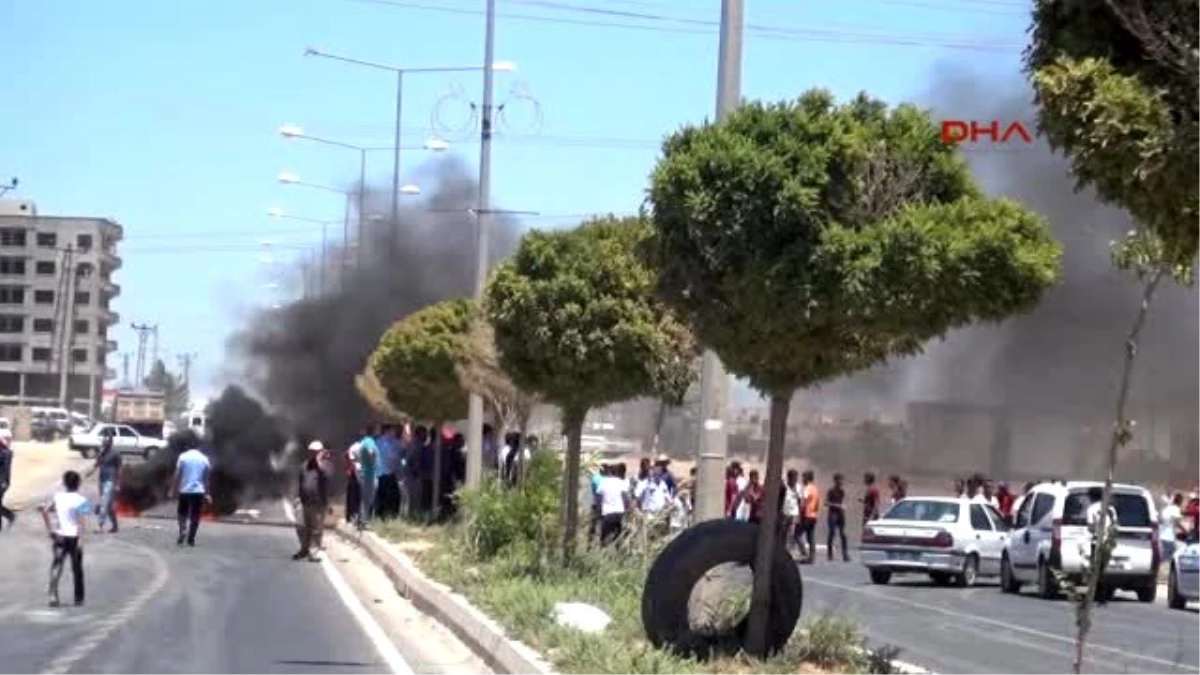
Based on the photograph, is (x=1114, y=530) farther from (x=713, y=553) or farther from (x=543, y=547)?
(x=543, y=547)

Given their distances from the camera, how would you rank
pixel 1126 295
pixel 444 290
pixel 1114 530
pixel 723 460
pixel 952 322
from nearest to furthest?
pixel 1114 530 < pixel 952 322 < pixel 723 460 < pixel 1126 295 < pixel 444 290

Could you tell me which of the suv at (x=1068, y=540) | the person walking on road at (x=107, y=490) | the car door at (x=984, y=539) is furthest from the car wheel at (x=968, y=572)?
the person walking on road at (x=107, y=490)

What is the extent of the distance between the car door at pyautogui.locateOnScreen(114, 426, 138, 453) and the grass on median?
35.9 meters

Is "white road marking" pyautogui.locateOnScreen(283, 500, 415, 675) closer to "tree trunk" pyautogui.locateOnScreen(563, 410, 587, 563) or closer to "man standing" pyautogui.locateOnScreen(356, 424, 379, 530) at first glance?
"tree trunk" pyautogui.locateOnScreen(563, 410, 587, 563)

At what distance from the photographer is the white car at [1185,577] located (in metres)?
29.5

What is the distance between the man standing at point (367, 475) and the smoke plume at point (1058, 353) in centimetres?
1058

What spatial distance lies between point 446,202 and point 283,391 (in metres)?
7.53

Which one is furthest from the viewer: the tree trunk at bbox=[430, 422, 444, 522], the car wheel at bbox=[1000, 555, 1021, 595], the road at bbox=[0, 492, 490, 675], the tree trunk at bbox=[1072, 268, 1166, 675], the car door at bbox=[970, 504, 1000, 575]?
→ the tree trunk at bbox=[430, 422, 444, 522]

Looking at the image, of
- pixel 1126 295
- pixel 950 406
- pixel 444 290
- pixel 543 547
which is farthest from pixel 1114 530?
pixel 444 290

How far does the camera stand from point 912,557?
1312 inches

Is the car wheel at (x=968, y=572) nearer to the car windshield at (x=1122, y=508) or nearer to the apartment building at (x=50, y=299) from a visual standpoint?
the car windshield at (x=1122, y=508)

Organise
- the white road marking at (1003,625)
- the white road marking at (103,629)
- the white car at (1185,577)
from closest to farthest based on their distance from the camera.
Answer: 1. the white road marking at (103,629)
2. the white road marking at (1003,625)
3. the white car at (1185,577)

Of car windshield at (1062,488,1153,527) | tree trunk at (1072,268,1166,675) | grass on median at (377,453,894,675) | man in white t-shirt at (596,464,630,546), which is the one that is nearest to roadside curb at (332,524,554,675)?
grass on median at (377,453,894,675)

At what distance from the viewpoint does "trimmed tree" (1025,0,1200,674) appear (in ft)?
20.4
